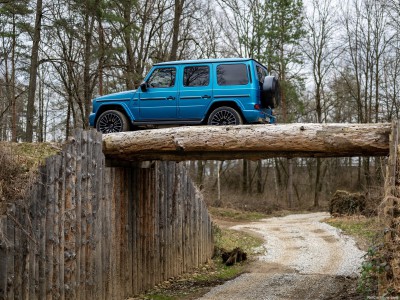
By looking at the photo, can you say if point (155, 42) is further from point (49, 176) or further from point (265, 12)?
point (49, 176)

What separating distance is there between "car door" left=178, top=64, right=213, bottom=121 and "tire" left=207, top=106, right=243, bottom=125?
25 cm

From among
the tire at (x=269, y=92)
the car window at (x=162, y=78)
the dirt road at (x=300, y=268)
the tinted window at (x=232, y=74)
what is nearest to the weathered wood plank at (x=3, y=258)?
the dirt road at (x=300, y=268)

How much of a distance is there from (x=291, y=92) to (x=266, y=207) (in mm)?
6899

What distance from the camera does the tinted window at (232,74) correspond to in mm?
10453

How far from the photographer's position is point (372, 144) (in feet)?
24.7

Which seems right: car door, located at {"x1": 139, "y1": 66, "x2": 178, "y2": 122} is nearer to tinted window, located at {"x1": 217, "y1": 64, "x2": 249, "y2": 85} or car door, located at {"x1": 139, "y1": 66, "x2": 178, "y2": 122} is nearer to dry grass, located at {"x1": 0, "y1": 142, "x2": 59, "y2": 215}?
tinted window, located at {"x1": 217, "y1": 64, "x2": 249, "y2": 85}

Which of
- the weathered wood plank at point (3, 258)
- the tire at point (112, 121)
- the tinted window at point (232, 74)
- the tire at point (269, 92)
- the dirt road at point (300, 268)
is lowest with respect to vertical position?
the dirt road at point (300, 268)

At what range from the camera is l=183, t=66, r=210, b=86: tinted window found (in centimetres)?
1076

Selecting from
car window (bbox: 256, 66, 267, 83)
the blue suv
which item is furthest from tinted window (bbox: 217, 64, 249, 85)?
car window (bbox: 256, 66, 267, 83)

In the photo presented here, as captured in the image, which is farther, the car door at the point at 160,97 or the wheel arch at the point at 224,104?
the car door at the point at 160,97

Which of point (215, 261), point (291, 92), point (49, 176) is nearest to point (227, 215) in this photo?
point (291, 92)

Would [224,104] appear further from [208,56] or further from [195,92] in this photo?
[208,56]

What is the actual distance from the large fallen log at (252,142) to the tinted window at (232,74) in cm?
227

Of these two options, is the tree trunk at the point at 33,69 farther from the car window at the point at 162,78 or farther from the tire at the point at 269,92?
the tire at the point at 269,92
